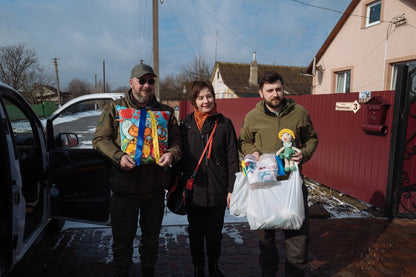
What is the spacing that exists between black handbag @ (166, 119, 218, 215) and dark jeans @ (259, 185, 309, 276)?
75 centimetres

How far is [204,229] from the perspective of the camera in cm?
269

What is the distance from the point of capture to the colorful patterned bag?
228cm

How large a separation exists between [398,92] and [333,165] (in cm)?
206

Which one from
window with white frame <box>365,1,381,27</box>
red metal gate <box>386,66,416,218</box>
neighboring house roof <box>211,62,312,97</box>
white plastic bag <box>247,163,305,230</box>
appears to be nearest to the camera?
white plastic bag <box>247,163,305,230</box>

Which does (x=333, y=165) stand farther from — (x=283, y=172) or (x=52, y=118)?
(x=52, y=118)

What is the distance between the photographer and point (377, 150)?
15.5 ft

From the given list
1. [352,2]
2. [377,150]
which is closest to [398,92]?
[377,150]

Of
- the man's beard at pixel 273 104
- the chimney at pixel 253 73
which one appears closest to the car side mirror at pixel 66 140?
the man's beard at pixel 273 104

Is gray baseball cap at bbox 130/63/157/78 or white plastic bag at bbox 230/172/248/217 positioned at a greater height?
gray baseball cap at bbox 130/63/157/78

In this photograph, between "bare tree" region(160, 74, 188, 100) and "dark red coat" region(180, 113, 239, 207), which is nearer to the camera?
"dark red coat" region(180, 113, 239, 207)

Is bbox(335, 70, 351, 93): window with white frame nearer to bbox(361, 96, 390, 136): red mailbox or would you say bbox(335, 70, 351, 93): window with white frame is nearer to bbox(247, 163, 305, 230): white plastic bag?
bbox(361, 96, 390, 136): red mailbox

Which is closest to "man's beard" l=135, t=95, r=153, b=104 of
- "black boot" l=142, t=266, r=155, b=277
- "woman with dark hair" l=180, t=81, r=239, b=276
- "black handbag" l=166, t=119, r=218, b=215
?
"woman with dark hair" l=180, t=81, r=239, b=276

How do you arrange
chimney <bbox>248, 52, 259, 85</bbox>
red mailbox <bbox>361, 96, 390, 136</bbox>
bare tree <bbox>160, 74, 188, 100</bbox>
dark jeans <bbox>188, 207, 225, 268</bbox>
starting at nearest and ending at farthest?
dark jeans <bbox>188, 207, 225, 268</bbox>, red mailbox <bbox>361, 96, 390, 136</bbox>, chimney <bbox>248, 52, 259, 85</bbox>, bare tree <bbox>160, 74, 188, 100</bbox>

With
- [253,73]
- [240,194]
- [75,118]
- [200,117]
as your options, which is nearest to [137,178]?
[200,117]
